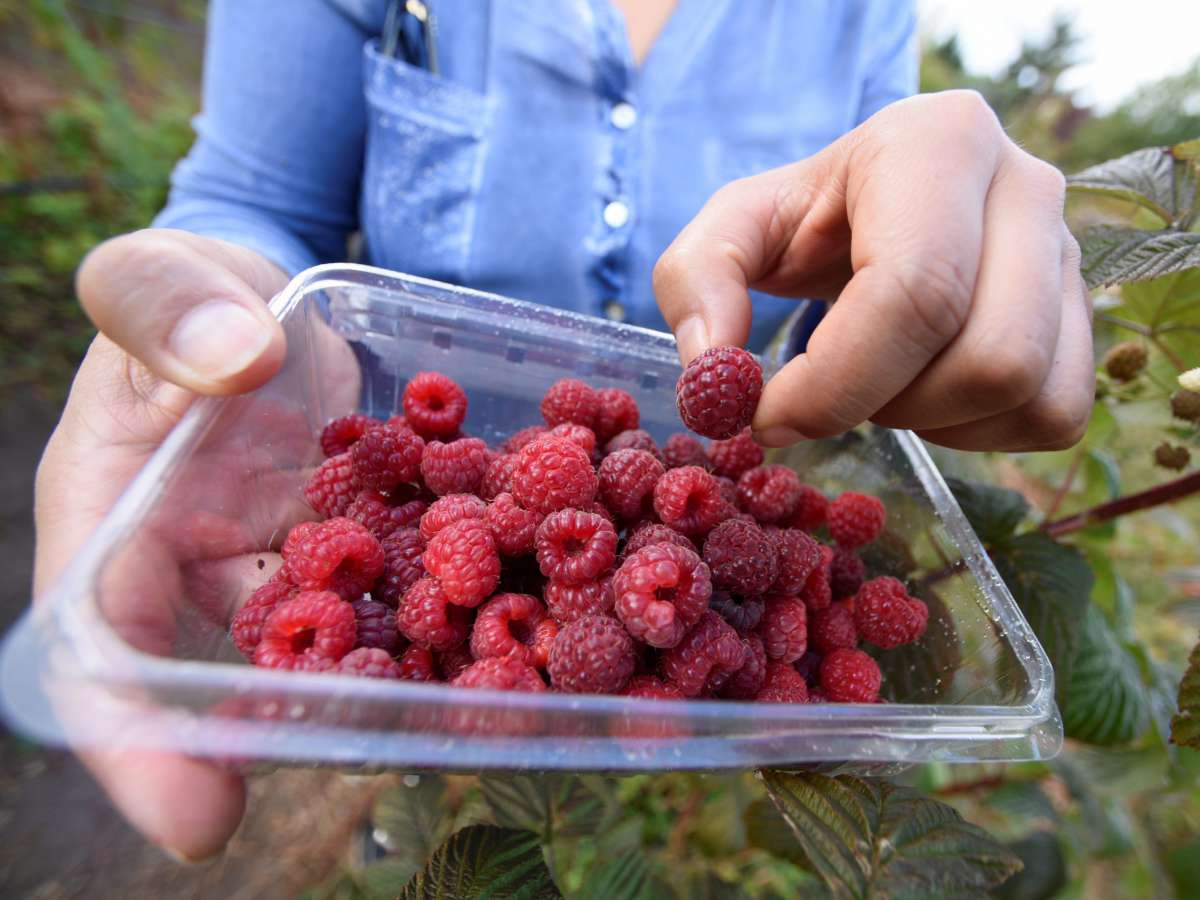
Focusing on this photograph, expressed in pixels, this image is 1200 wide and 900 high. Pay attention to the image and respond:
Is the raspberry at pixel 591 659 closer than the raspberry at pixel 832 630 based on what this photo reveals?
Yes

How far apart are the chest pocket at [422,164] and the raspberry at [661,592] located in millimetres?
825

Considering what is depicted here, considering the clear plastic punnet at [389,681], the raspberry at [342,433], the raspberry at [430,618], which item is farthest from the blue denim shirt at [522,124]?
the raspberry at [430,618]

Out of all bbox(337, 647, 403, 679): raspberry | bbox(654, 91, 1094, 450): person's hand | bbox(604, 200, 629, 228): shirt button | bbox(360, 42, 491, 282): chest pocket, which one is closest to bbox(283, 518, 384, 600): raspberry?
bbox(337, 647, 403, 679): raspberry

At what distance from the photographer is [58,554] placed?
0.68m

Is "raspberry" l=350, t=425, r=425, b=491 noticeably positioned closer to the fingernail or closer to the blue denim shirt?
the fingernail

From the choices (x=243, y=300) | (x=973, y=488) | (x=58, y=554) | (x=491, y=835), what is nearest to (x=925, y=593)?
(x=973, y=488)

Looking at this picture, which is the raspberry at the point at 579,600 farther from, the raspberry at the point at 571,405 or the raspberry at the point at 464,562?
the raspberry at the point at 571,405

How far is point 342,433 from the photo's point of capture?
37.0 inches

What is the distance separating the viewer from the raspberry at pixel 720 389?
697 mm

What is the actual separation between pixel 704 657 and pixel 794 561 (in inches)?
7.3

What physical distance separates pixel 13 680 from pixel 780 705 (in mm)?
585

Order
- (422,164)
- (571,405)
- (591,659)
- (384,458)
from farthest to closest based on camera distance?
(422,164)
(571,405)
(384,458)
(591,659)

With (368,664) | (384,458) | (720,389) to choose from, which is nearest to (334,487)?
(384,458)

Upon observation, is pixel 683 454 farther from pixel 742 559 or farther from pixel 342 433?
pixel 342 433
